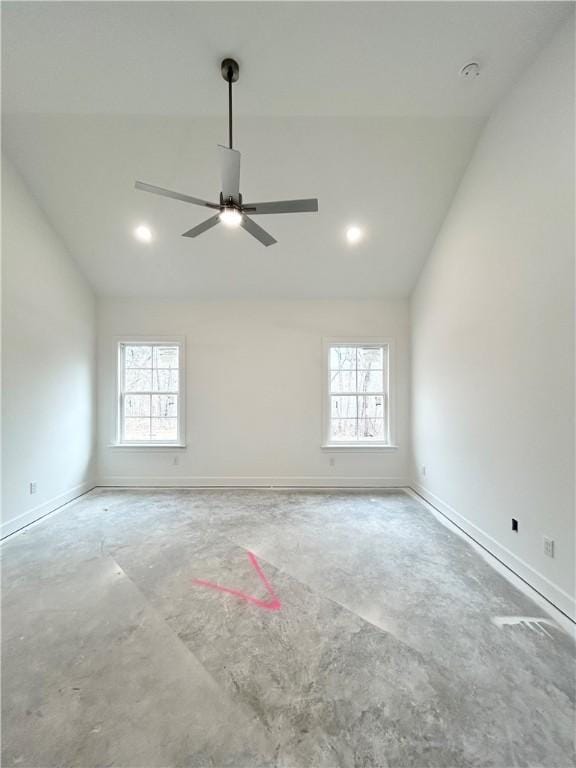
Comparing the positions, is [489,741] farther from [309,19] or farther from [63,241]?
[63,241]

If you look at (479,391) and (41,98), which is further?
(479,391)

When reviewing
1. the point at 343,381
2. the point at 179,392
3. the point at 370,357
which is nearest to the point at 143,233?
the point at 179,392

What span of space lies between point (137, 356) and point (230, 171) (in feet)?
11.6

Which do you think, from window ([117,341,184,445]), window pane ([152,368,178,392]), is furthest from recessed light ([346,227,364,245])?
window pane ([152,368,178,392])

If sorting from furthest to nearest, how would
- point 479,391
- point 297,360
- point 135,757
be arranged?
point 297,360 → point 479,391 → point 135,757

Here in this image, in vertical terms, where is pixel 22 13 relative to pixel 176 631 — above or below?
above

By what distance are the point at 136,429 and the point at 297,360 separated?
8.79ft

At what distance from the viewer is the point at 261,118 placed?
288cm

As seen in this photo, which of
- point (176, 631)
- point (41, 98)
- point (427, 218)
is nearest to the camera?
point (176, 631)

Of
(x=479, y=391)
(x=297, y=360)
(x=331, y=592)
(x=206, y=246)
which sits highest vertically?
(x=206, y=246)

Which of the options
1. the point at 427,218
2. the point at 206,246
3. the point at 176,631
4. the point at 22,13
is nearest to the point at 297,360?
the point at 206,246

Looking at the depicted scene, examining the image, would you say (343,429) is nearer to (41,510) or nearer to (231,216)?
(231,216)

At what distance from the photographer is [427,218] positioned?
12.1 feet

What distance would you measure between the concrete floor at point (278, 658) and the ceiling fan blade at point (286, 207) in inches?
105
